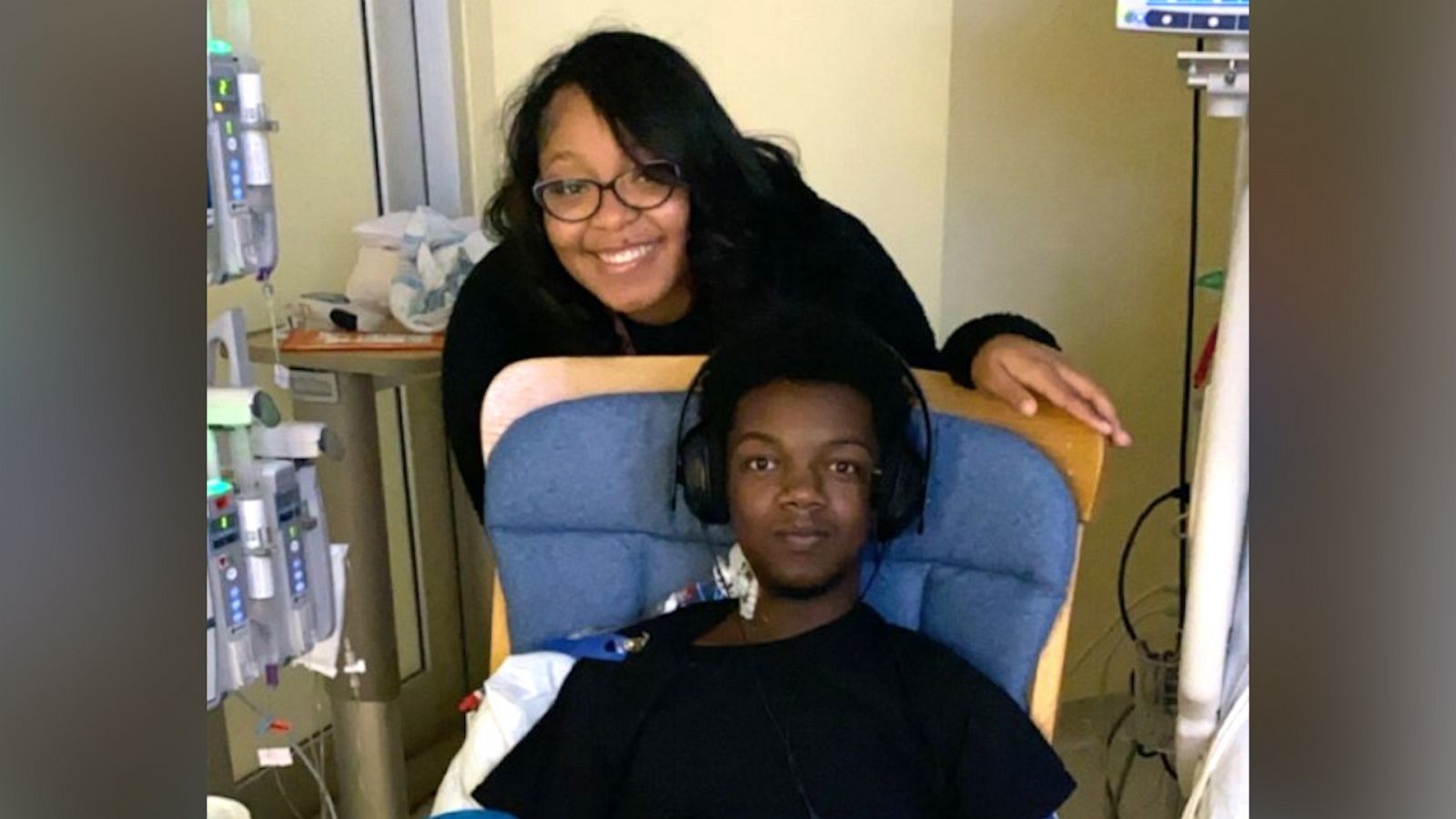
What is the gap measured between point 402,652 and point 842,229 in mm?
1175

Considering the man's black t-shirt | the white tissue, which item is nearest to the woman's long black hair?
the man's black t-shirt

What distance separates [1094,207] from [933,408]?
0.79 m

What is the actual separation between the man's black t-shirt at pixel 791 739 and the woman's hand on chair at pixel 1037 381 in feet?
0.78

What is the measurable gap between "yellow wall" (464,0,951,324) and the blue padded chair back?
2.72 ft

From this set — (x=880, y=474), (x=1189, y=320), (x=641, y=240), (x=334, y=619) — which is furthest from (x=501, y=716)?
(x=1189, y=320)

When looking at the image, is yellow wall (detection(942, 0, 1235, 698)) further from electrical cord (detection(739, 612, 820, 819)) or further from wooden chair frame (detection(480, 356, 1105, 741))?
electrical cord (detection(739, 612, 820, 819))

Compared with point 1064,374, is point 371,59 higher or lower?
higher

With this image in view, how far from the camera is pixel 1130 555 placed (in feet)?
6.58

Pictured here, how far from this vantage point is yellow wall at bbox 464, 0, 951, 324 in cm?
191

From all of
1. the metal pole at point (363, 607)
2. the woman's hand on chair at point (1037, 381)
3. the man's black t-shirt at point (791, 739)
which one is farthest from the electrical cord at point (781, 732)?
the metal pole at point (363, 607)

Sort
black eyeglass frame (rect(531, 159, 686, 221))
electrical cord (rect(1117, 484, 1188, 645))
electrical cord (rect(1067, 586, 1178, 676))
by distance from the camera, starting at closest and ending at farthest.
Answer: black eyeglass frame (rect(531, 159, 686, 221)) → electrical cord (rect(1117, 484, 1188, 645)) → electrical cord (rect(1067, 586, 1178, 676))
